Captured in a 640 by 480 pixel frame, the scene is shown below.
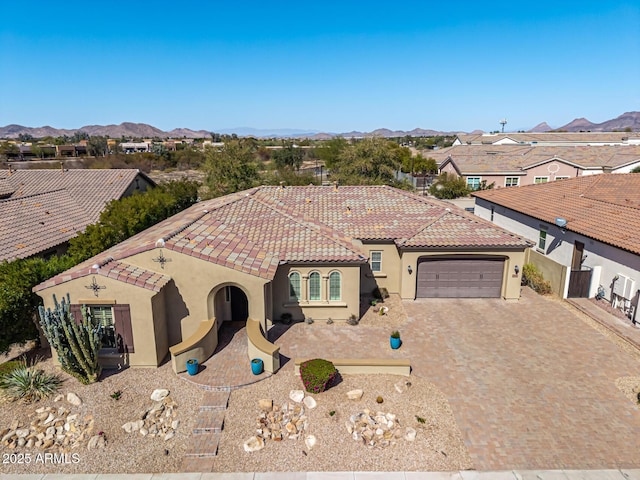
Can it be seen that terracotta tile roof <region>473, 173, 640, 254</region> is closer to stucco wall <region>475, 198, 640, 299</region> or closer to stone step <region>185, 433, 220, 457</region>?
stucco wall <region>475, 198, 640, 299</region>

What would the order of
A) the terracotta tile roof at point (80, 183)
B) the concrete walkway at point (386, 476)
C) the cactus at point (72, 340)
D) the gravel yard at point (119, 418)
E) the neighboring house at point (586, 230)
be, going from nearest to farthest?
the concrete walkway at point (386, 476) < the gravel yard at point (119, 418) < the cactus at point (72, 340) < the neighboring house at point (586, 230) < the terracotta tile roof at point (80, 183)

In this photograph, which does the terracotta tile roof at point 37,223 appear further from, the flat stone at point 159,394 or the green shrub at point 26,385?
the flat stone at point 159,394

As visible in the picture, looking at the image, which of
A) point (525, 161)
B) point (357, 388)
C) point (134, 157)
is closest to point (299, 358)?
point (357, 388)

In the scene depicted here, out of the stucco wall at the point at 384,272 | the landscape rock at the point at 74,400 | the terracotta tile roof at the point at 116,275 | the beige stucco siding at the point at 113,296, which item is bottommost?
the landscape rock at the point at 74,400

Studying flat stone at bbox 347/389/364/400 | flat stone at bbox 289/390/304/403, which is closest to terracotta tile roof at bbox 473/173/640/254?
flat stone at bbox 347/389/364/400

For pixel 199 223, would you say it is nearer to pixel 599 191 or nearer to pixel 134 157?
pixel 599 191

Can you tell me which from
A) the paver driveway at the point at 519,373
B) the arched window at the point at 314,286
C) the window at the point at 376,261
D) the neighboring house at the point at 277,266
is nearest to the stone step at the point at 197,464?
the neighboring house at the point at 277,266

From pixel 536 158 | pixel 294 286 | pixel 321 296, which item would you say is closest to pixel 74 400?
pixel 294 286
